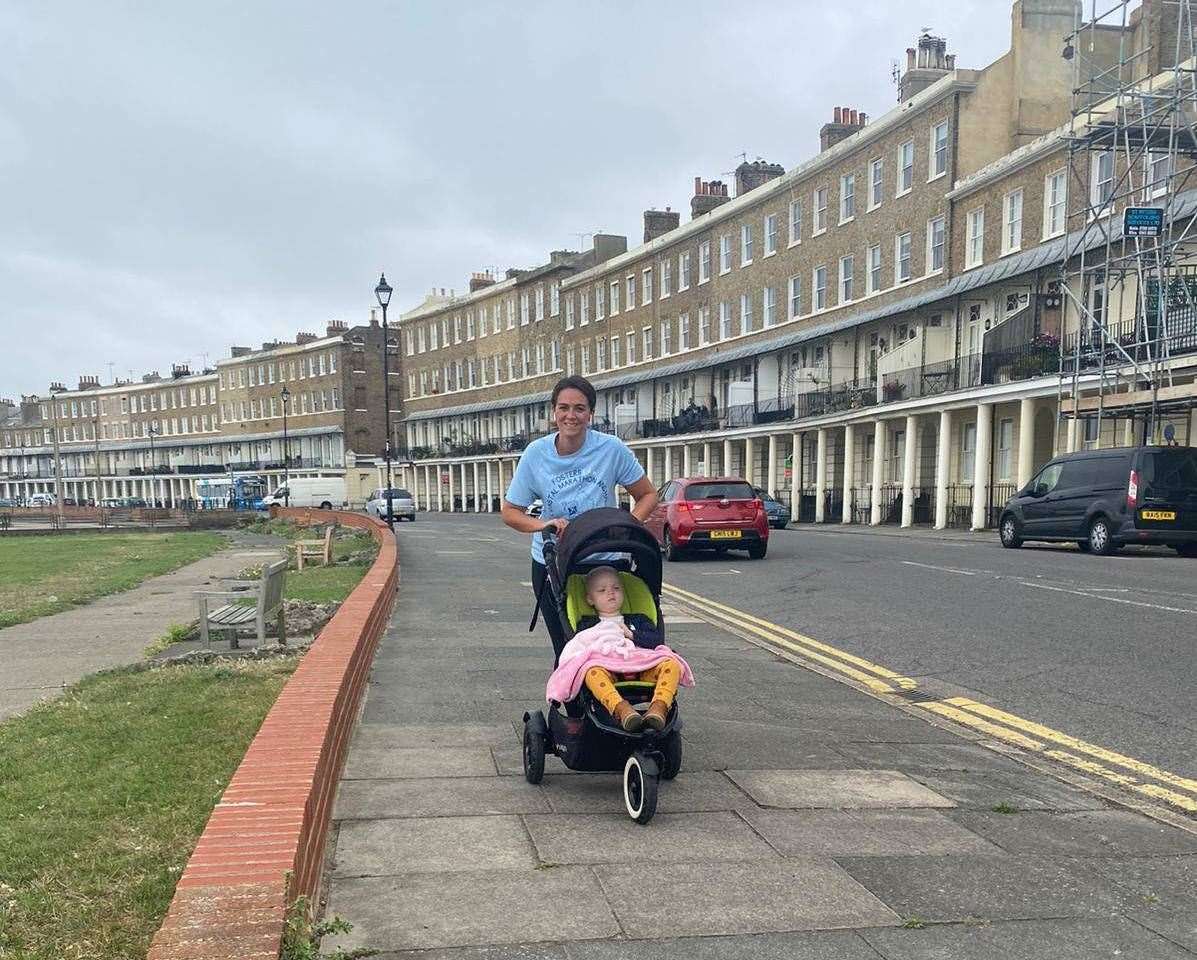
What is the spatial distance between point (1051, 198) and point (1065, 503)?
12421 mm

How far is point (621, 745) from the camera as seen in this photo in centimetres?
417

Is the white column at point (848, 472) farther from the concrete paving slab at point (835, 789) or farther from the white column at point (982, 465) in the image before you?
the concrete paving slab at point (835, 789)

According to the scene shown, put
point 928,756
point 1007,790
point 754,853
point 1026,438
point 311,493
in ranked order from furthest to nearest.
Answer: point 311,493
point 1026,438
point 928,756
point 1007,790
point 754,853

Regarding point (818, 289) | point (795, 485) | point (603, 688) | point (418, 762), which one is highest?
point (818, 289)

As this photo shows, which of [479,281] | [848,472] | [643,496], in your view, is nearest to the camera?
[643,496]

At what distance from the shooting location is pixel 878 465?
3262cm

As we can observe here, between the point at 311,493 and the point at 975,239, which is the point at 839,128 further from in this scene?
the point at 311,493

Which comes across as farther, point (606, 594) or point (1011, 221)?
point (1011, 221)

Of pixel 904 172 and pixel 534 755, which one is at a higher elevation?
pixel 904 172

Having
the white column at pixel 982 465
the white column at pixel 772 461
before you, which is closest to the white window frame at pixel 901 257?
the white column at pixel 982 465

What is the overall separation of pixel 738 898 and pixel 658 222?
53.8 meters

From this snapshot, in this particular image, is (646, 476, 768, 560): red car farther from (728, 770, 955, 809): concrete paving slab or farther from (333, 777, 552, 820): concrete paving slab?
(333, 777, 552, 820): concrete paving slab

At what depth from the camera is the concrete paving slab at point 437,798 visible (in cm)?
396

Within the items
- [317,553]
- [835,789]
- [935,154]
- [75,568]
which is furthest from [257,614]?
[935,154]
